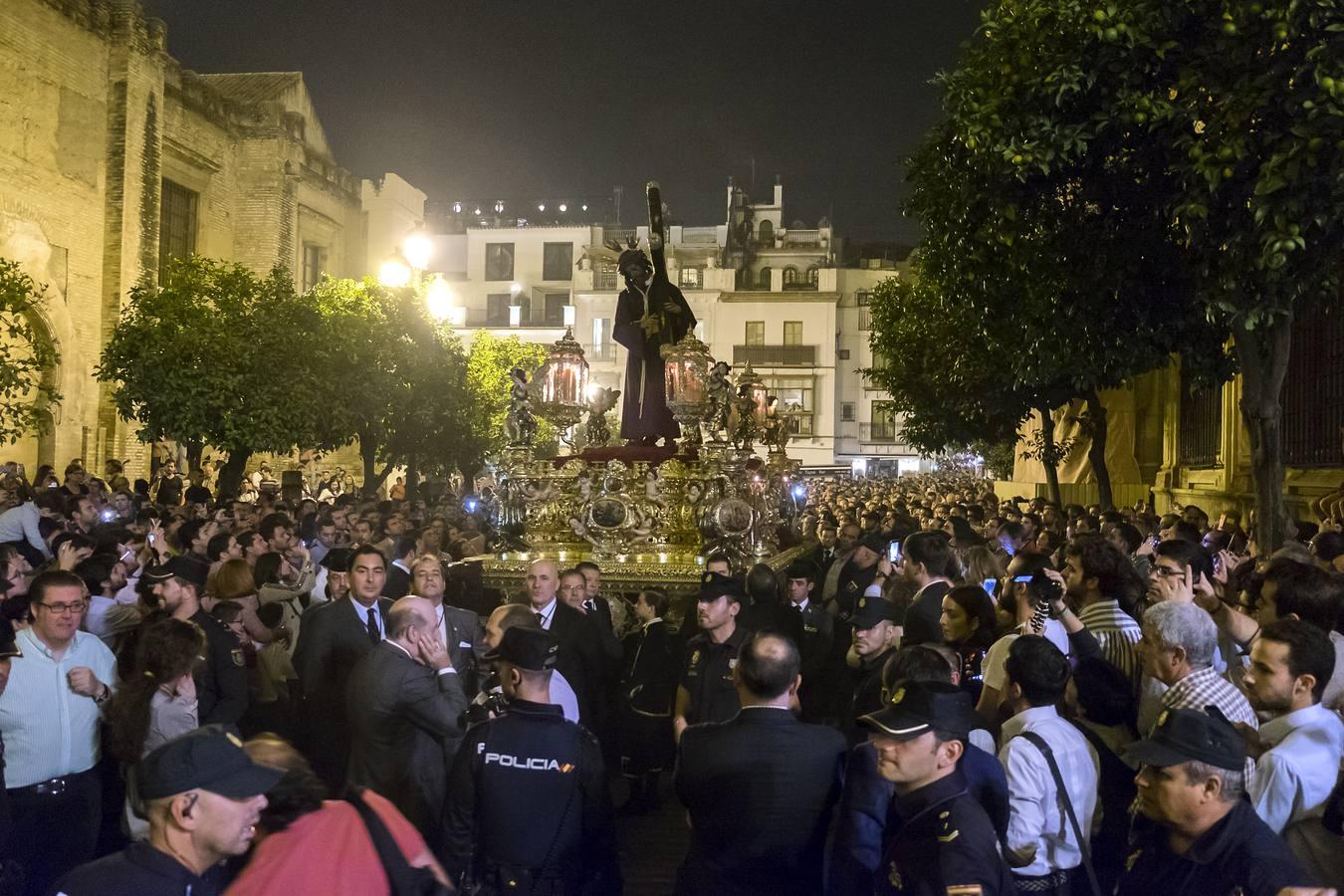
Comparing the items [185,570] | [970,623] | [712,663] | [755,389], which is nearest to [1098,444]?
[755,389]

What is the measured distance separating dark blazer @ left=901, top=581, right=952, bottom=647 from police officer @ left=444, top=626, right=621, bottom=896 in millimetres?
2345

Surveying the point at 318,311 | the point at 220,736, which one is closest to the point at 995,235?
the point at 220,736

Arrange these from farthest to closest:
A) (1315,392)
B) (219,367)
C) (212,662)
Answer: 1. (219,367)
2. (1315,392)
3. (212,662)

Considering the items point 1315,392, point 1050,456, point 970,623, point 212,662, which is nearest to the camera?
point 212,662

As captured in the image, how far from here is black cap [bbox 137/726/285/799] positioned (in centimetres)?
283

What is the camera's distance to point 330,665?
6617 mm

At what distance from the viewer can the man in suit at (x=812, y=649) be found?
8382 millimetres

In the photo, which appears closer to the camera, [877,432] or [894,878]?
[894,878]

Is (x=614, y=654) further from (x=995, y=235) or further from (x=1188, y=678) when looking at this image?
(x=995, y=235)

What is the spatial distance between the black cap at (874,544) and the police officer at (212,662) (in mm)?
6222

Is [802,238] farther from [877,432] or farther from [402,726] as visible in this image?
[402,726]

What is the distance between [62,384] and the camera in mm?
27594

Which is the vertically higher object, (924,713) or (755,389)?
(755,389)

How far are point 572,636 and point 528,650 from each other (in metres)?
3.56
